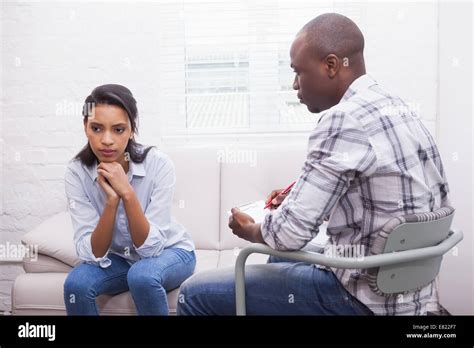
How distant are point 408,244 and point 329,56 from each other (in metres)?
0.46

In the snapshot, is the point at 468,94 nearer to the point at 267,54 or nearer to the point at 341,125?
the point at 267,54

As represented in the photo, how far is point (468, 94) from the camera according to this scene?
2127 millimetres

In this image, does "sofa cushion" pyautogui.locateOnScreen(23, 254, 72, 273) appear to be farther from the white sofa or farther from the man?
the man

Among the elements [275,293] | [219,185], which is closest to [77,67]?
[219,185]

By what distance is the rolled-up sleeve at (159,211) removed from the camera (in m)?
1.59

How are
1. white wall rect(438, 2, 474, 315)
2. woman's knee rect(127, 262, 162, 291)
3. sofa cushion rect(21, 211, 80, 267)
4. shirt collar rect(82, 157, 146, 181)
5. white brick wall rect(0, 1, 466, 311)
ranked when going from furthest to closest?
white brick wall rect(0, 1, 466, 311) < white wall rect(438, 2, 474, 315) < sofa cushion rect(21, 211, 80, 267) < shirt collar rect(82, 157, 146, 181) < woman's knee rect(127, 262, 162, 291)

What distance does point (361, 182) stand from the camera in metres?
1.08

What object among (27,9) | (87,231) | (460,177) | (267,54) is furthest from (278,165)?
(27,9)

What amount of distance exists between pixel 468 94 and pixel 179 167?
129 cm

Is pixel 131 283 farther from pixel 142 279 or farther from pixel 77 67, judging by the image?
pixel 77 67

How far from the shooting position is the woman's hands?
1.54m

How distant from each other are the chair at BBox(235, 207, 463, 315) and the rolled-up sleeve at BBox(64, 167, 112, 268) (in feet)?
2.02

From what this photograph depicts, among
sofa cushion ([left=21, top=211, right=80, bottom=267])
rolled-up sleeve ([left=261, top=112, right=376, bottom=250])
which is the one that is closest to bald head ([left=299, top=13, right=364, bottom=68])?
rolled-up sleeve ([left=261, top=112, right=376, bottom=250])

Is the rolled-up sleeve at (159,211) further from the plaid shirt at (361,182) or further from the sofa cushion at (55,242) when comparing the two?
the plaid shirt at (361,182)
